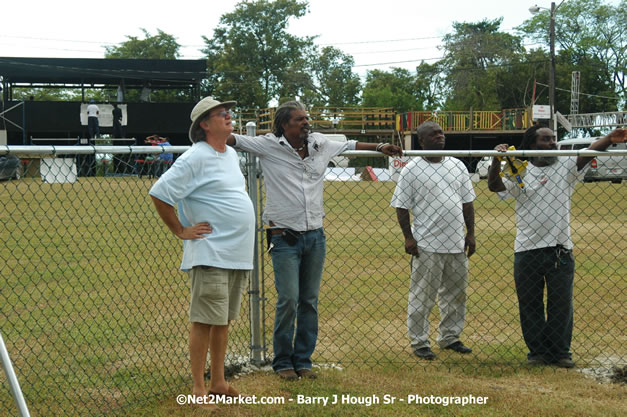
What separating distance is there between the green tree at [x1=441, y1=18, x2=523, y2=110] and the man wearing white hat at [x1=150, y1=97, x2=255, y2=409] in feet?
177

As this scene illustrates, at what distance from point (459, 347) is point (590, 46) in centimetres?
6461

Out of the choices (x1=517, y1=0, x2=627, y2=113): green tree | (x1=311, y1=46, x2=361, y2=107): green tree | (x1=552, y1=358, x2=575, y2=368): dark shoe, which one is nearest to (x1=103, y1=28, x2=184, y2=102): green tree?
(x1=311, y1=46, x2=361, y2=107): green tree

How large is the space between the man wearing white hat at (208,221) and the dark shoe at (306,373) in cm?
82

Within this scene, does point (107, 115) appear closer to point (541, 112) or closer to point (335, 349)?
point (541, 112)

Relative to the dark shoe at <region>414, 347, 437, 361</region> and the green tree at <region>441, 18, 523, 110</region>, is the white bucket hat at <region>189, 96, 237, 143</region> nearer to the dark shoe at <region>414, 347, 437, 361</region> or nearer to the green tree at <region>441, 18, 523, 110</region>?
the dark shoe at <region>414, 347, 437, 361</region>

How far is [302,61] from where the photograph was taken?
61.6 m

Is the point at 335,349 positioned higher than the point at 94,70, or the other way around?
the point at 94,70

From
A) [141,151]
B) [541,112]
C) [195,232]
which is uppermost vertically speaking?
[541,112]

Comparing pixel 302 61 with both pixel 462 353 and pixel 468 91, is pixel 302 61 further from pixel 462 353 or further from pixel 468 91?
pixel 462 353

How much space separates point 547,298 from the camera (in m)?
5.03

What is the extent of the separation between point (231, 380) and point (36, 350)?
1.75 m

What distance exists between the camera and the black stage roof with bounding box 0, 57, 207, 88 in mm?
33406

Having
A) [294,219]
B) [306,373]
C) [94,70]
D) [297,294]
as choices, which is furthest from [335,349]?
[94,70]

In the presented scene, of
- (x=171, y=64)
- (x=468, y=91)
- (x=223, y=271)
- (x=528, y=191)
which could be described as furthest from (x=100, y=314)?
(x=468, y=91)
